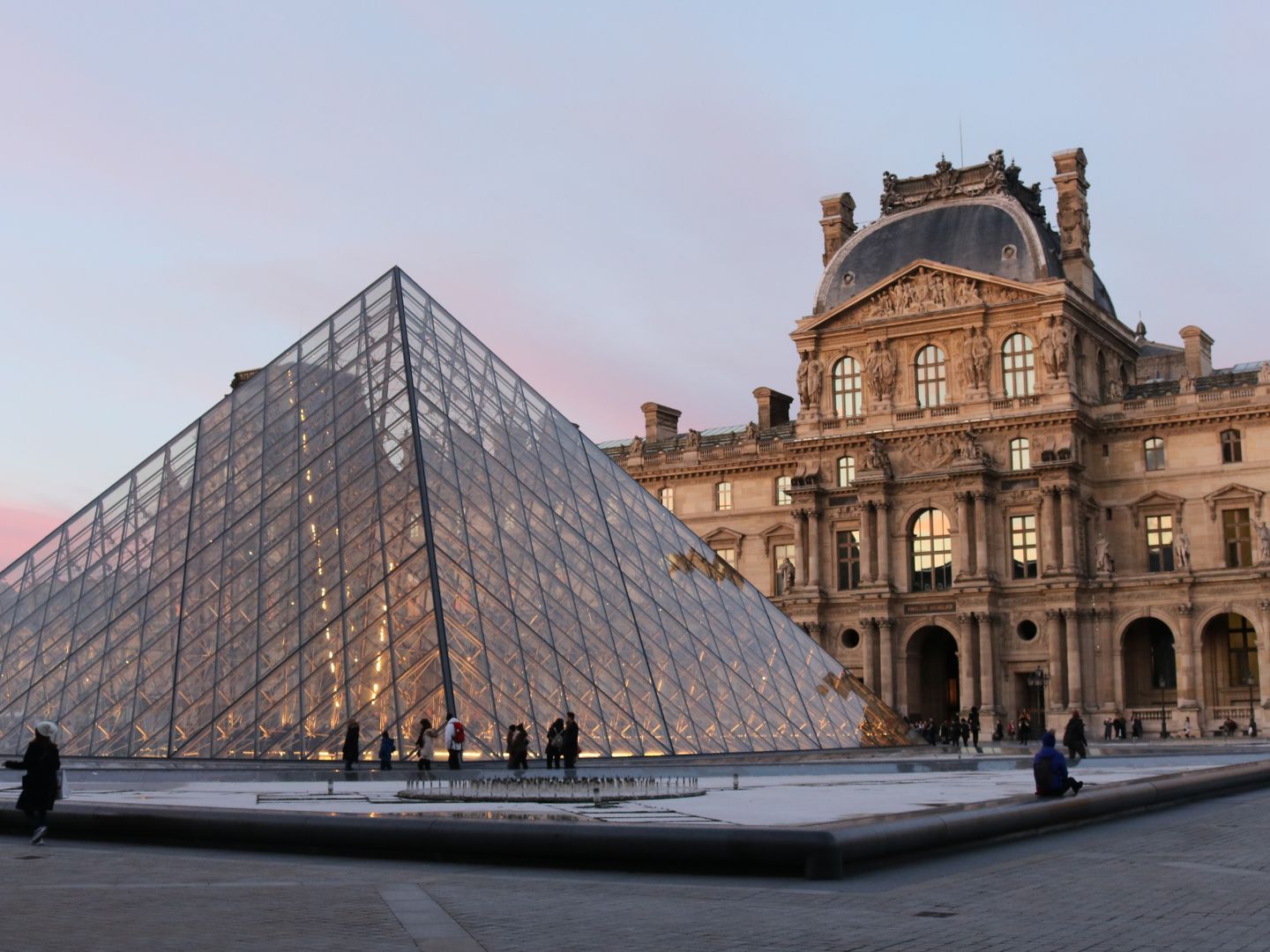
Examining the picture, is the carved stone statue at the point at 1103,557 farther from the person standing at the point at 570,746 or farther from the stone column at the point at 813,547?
the person standing at the point at 570,746

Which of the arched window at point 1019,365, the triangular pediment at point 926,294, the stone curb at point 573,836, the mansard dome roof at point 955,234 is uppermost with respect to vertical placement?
the mansard dome roof at point 955,234

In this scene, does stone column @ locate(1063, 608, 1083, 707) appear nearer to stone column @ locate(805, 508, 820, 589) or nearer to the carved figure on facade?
the carved figure on facade

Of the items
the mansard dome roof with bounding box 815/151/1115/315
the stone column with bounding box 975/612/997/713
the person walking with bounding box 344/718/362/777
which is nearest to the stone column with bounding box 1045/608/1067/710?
the stone column with bounding box 975/612/997/713

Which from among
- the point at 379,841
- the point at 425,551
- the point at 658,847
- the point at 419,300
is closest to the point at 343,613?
the point at 425,551

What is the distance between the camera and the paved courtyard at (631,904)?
7172mm

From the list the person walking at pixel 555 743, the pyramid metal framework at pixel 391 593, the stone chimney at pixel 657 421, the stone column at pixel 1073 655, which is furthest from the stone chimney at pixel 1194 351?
the person walking at pixel 555 743

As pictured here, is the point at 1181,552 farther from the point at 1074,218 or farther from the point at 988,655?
the point at 1074,218

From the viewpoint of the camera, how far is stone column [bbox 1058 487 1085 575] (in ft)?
155

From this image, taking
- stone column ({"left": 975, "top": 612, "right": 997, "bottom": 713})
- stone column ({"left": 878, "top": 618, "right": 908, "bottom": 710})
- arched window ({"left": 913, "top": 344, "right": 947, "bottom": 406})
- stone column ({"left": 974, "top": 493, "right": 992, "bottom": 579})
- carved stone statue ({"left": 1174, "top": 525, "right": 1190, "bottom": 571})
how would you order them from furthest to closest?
arched window ({"left": 913, "top": 344, "right": 947, "bottom": 406}) → stone column ({"left": 878, "top": 618, "right": 908, "bottom": 710}) → stone column ({"left": 974, "top": 493, "right": 992, "bottom": 579}) → stone column ({"left": 975, "top": 612, "right": 997, "bottom": 713}) → carved stone statue ({"left": 1174, "top": 525, "right": 1190, "bottom": 571})

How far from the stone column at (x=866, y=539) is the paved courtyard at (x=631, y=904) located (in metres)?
39.3

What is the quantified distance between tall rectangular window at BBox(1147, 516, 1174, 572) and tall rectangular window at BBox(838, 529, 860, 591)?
912 cm

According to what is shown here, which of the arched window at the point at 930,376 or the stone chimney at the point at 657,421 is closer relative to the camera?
the arched window at the point at 930,376

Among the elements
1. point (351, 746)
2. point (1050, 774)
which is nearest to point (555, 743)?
point (351, 746)

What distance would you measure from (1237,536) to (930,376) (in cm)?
1066
